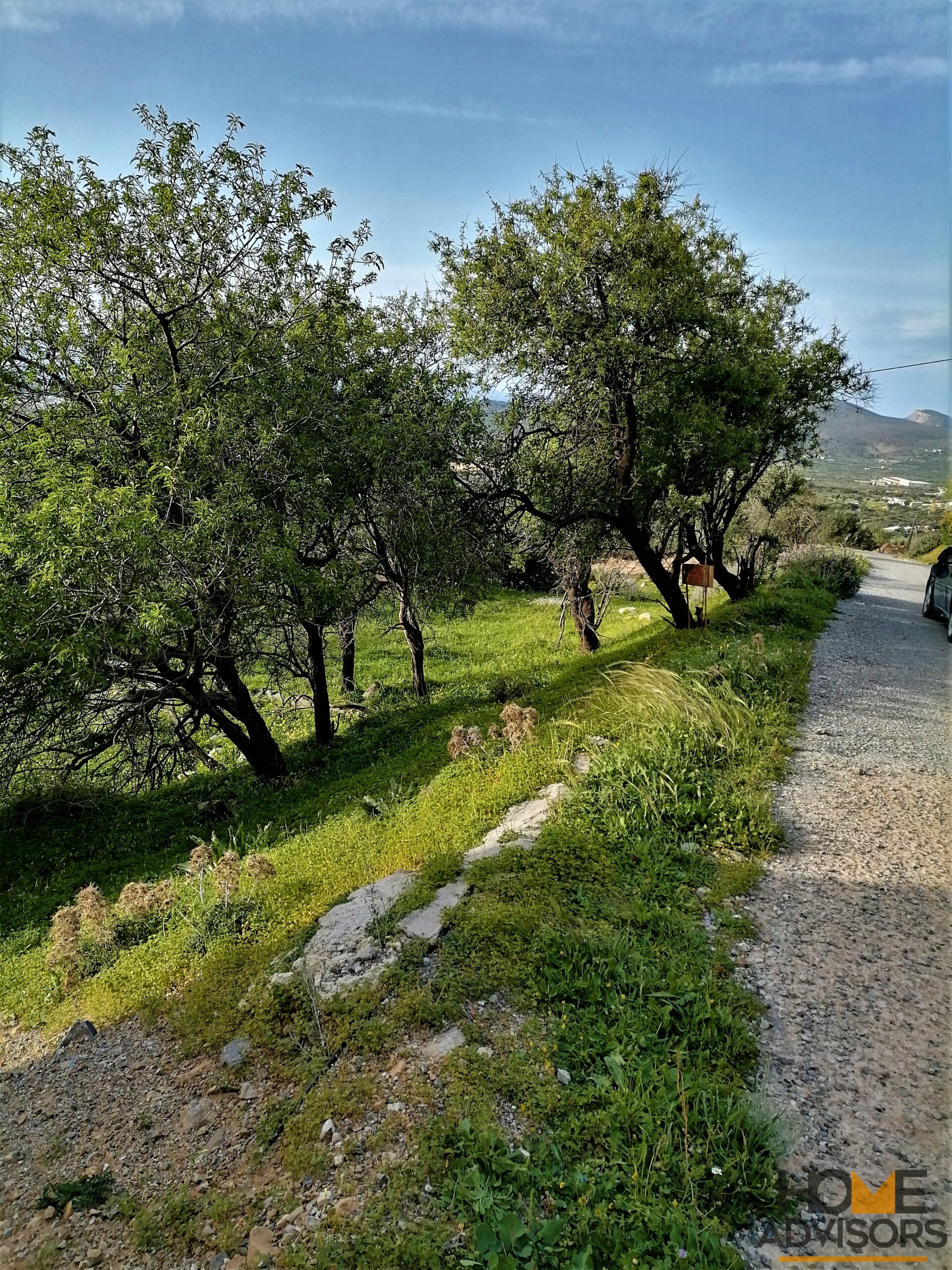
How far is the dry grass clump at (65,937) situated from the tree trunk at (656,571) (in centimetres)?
986

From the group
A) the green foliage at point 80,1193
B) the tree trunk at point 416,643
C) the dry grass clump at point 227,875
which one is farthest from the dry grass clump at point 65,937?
the tree trunk at point 416,643

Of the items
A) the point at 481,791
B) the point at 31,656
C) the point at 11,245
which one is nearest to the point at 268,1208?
the point at 481,791

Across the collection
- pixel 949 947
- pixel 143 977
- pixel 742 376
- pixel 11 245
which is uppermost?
pixel 11 245

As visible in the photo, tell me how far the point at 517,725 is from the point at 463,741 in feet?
2.29

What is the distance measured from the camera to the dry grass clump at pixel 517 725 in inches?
318

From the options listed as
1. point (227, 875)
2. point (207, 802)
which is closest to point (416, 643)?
point (207, 802)

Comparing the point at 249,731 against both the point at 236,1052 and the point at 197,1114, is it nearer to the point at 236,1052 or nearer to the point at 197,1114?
the point at 236,1052

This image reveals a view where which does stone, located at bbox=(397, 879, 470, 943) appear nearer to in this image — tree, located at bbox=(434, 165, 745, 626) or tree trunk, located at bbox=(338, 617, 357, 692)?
tree, located at bbox=(434, 165, 745, 626)

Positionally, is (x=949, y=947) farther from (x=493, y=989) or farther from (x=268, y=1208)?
(x=268, y=1208)

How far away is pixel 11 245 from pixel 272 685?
10327 mm

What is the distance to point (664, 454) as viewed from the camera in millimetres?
11922

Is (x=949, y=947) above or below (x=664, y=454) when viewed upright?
below

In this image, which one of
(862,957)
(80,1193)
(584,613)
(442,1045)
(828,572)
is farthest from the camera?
(828,572)

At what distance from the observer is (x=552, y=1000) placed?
13.8 ft
